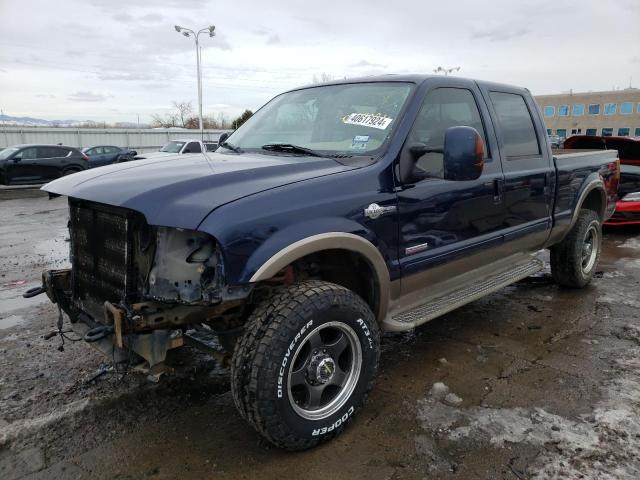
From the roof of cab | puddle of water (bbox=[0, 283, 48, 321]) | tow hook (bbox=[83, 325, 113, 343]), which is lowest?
puddle of water (bbox=[0, 283, 48, 321])

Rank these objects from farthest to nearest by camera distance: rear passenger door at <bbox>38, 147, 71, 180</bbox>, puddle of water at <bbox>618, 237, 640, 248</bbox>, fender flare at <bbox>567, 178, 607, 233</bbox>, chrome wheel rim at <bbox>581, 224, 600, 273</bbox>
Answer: rear passenger door at <bbox>38, 147, 71, 180</bbox>
puddle of water at <bbox>618, 237, 640, 248</bbox>
chrome wheel rim at <bbox>581, 224, 600, 273</bbox>
fender flare at <bbox>567, 178, 607, 233</bbox>

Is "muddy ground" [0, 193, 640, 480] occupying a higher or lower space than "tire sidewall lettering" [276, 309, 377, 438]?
lower

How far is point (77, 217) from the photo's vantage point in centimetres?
302

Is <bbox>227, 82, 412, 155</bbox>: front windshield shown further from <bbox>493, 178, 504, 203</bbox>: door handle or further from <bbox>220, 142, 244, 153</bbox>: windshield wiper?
<bbox>493, 178, 504, 203</bbox>: door handle

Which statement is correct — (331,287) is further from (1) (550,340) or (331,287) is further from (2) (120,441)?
(1) (550,340)

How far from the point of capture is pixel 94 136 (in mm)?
30812

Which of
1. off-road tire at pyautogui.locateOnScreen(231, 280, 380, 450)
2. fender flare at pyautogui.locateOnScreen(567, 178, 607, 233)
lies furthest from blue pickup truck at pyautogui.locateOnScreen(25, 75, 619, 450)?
fender flare at pyautogui.locateOnScreen(567, 178, 607, 233)

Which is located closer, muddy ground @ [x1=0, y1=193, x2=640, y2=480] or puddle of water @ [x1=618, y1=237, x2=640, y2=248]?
muddy ground @ [x1=0, y1=193, x2=640, y2=480]

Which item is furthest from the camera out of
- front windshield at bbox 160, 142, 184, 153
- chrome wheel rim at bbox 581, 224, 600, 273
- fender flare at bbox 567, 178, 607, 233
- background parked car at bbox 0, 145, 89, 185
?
background parked car at bbox 0, 145, 89, 185

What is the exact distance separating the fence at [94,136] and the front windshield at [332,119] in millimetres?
28073

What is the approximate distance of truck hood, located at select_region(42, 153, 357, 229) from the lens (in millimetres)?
2383

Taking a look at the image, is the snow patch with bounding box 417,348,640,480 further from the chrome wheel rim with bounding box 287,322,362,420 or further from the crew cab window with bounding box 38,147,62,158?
the crew cab window with bounding box 38,147,62,158

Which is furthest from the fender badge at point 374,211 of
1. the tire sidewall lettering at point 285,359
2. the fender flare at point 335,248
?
the tire sidewall lettering at point 285,359

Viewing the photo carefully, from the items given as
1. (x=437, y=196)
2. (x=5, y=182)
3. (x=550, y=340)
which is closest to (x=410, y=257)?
(x=437, y=196)
